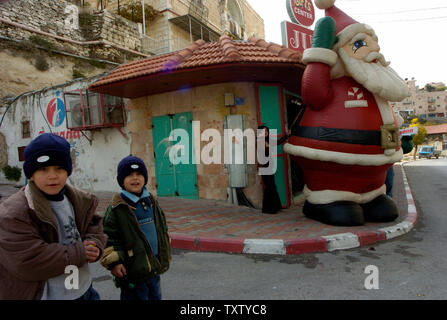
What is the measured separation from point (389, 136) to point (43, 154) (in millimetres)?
4796

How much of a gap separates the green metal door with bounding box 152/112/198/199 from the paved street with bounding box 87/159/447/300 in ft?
10.9

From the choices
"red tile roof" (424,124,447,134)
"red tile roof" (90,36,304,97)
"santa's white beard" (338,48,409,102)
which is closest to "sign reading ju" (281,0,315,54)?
"red tile roof" (90,36,304,97)

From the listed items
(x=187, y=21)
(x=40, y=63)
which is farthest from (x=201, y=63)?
(x=187, y=21)

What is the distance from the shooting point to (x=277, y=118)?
266 inches

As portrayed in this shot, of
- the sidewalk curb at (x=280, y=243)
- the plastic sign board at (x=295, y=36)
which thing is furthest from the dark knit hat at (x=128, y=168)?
the plastic sign board at (x=295, y=36)

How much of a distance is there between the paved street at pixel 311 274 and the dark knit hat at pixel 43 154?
1.80 metres

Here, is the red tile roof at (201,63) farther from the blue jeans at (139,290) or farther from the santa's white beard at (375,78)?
the blue jeans at (139,290)

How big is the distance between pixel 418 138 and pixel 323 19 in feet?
168

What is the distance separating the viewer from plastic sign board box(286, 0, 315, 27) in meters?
8.36

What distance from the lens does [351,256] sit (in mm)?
3781

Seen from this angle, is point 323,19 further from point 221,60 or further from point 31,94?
point 31,94

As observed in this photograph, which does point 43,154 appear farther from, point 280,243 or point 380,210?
point 380,210

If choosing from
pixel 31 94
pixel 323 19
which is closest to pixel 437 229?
pixel 323 19
